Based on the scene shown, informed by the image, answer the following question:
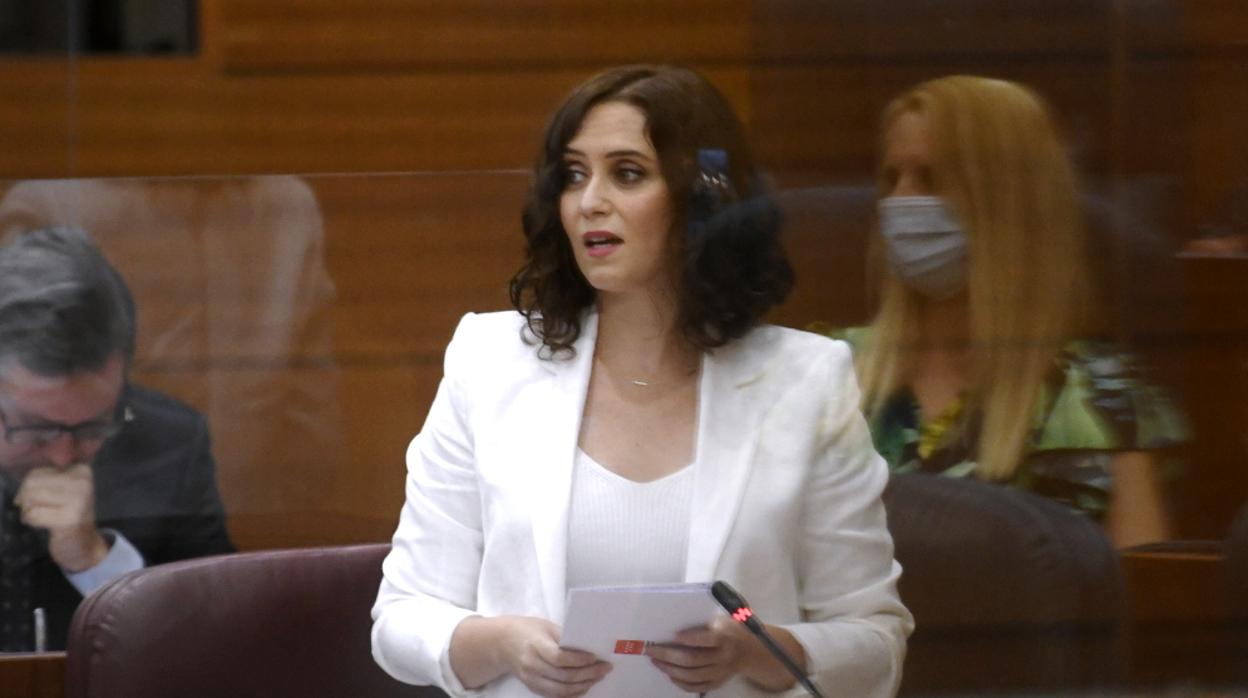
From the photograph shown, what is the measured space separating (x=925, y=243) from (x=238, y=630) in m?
1.04

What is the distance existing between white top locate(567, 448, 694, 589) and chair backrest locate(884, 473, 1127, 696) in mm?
488

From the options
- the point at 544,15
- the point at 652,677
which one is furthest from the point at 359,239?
the point at 652,677

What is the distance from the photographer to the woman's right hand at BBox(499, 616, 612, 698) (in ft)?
5.70

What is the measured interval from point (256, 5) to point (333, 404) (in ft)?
1.78

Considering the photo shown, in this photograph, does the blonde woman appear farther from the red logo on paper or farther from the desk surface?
the desk surface

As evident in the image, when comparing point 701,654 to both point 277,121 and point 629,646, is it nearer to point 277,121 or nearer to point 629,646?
point 629,646

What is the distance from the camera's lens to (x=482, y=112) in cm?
223

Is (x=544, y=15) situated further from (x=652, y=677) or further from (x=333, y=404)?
(x=652, y=677)

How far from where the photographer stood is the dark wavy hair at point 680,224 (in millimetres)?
1946

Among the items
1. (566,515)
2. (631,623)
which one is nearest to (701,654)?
(631,623)

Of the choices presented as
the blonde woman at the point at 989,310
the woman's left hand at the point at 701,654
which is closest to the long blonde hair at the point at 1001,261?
the blonde woman at the point at 989,310

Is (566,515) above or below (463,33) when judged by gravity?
below

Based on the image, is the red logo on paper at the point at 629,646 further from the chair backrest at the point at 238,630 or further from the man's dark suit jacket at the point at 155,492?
the man's dark suit jacket at the point at 155,492

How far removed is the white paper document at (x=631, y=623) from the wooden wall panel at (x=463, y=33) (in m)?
0.83
